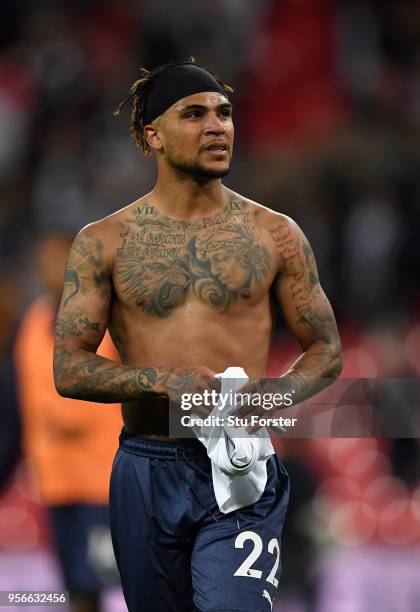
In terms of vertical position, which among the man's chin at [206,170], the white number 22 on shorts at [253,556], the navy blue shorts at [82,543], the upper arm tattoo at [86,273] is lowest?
the navy blue shorts at [82,543]

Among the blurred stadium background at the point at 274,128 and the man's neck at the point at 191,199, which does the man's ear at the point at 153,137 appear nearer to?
the man's neck at the point at 191,199

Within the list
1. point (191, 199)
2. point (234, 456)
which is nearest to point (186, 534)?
point (234, 456)

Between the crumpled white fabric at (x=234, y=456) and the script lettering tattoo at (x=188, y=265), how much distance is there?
391 mm

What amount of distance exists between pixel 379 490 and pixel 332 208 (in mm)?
3361

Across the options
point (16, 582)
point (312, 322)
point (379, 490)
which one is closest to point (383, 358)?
point (379, 490)

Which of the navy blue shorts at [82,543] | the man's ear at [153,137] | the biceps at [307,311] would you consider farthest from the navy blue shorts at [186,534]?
the navy blue shorts at [82,543]

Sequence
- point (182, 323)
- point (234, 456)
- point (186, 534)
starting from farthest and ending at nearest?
1. point (182, 323)
2. point (186, 534)
3. point (234, 456)

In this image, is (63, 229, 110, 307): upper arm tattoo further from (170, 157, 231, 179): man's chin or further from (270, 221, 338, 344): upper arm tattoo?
(270, 221, 338, 344): upper arm tattoo

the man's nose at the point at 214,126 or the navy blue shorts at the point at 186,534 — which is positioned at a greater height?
the man's nose at the point at 214,126

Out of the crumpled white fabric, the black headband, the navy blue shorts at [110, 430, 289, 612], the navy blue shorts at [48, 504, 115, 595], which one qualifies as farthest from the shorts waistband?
the navy blue shorts at [48, 504, 115, 595]

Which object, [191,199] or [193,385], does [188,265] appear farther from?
[193,385]

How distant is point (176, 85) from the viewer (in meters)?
4.58

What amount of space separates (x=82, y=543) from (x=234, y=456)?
2.53 m

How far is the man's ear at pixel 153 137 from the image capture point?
15.2 feet
